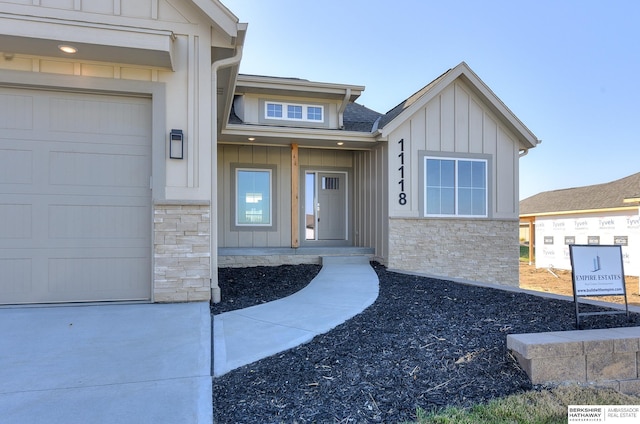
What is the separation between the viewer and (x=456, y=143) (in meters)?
9.67

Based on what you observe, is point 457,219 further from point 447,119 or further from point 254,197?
point 254,197

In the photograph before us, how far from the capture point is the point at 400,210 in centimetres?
922

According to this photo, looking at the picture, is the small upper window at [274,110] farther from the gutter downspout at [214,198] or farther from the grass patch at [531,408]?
the grass patch at [531,408]

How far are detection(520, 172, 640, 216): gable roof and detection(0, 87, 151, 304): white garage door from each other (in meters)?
18.1

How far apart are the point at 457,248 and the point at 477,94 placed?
402 centimetres

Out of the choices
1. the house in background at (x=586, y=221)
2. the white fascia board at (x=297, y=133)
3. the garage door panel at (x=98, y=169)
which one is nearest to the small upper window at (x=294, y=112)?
the white fascia board at (x=297, y=133)

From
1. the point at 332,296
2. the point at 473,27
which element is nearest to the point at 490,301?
the point at 332,296

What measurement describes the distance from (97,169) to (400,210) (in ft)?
21.3

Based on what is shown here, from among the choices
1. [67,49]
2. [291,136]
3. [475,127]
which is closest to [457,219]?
[475,127]

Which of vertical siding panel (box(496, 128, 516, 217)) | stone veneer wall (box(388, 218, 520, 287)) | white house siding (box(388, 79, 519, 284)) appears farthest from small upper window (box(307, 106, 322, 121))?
vertical siding panel (box(496, 128, 516, 217))

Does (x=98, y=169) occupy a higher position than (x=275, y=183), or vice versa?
(x=275, y=183)

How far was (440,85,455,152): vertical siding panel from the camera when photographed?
9.55 meters

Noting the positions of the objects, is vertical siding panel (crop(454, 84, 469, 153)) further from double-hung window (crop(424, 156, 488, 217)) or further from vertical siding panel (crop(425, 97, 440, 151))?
vertical siding panel (crop(425, 97, 440, 151))

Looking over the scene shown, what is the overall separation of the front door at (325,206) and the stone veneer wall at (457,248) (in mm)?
2530
